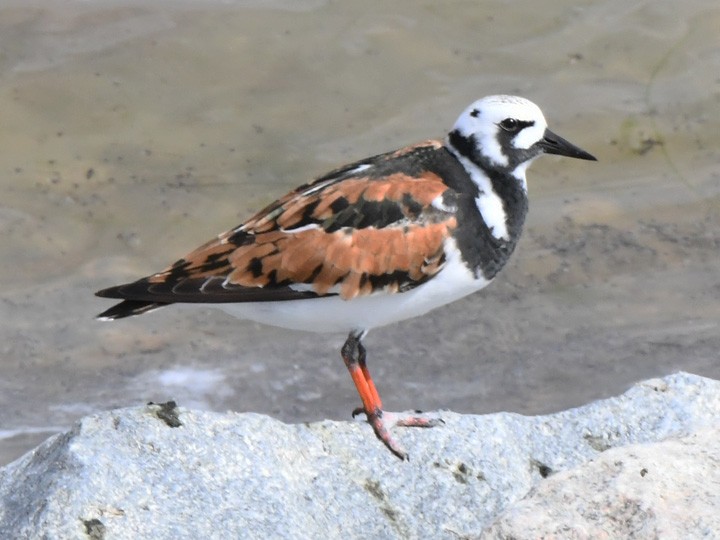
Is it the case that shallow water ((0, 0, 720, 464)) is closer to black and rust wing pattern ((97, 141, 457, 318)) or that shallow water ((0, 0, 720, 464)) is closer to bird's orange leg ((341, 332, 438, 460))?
bird's orange leg ((341, 332, 438, 460))

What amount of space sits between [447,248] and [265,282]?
2.35ft

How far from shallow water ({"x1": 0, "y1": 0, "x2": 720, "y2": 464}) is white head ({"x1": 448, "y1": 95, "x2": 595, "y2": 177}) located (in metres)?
2.33

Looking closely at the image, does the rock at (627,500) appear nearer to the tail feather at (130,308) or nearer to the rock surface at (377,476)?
the rock surface at (377,476)

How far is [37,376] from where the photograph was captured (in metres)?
7.66

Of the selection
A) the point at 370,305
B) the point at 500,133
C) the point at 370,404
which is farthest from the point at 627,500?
the point at 500,133

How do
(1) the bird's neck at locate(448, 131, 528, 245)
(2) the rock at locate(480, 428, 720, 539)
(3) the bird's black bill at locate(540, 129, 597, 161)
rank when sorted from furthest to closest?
(3) the bird's black bill at locate(540, 129, 597, 161) → (1) the bird's neck at locate(448, 131, 528, 245) → (2) the rock at locate(480, 428, 720, 539)

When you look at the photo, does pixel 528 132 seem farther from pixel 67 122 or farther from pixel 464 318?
pixel 67 122

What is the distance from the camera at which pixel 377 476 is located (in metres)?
4.73

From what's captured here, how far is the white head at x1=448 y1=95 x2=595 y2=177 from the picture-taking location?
5219 mm

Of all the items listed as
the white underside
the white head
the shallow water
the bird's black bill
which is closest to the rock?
the white underside

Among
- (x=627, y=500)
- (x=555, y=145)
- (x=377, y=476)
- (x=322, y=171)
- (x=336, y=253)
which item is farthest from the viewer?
(x=322, y=171)

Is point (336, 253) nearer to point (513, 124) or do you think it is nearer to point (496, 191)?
point (496, 191)

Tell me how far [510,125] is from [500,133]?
0.17 ft

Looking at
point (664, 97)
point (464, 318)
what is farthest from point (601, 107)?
point (464, 318)
